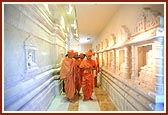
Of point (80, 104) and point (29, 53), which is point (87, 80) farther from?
point (29, 53)

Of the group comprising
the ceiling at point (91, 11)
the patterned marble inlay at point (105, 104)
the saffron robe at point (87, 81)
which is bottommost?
the patterned marble inlay at point (105, 104)

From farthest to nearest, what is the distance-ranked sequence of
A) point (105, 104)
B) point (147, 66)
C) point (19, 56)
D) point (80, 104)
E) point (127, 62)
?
point (80, 104) < point (105, 104) < point (127, 62) < point (147, 66) < point (19, 56)

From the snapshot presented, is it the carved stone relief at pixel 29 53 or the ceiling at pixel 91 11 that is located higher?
the ceiling at pixel 91 11

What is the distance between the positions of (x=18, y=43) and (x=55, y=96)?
9.13 ft

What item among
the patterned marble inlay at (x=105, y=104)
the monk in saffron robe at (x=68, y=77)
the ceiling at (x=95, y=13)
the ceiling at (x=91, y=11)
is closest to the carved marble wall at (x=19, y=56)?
the ceiling at (x=91, y=11)

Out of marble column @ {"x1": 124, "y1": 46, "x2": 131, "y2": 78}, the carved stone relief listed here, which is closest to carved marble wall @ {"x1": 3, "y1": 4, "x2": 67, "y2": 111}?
the carved stone relief

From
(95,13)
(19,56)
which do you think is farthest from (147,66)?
(95,13)

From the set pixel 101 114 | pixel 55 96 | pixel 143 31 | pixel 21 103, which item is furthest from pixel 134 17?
pixel 55 96

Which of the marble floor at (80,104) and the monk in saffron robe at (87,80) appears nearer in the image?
the marble floor at (80,104)

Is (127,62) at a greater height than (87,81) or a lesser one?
greater

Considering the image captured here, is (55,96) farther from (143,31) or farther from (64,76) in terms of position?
(143,31)

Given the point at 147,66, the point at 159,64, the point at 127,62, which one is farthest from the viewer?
the point at 127,62

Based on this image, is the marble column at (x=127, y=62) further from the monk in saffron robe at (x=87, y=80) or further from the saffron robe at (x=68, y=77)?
the saffron robe at (x=68, y=77)

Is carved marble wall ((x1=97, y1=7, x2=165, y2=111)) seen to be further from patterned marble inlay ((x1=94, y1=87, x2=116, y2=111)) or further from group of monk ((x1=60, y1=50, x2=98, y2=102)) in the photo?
group of monk ((x1=60, y1=50, x2=98, y2=102))
